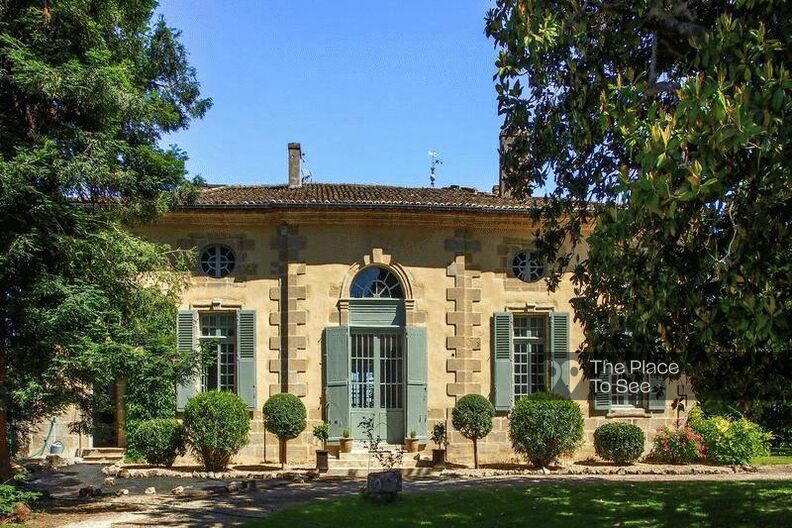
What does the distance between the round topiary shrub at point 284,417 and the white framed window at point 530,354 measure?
4.98m

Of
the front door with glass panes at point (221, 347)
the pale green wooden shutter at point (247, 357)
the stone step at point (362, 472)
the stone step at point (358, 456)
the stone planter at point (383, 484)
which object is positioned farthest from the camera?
the front door with glass panes at point (221, 347)

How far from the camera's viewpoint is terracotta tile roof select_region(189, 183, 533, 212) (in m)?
17.5

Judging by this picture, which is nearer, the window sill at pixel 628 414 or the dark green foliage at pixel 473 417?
the dark green foliage at pixel 473 417

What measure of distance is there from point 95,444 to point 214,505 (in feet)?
21.8

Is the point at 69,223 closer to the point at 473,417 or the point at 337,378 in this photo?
the point at 337,378

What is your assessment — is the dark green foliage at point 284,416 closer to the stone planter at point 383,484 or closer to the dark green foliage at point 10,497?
the stone planter at point 383,484

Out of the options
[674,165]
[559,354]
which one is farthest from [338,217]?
[674,165]

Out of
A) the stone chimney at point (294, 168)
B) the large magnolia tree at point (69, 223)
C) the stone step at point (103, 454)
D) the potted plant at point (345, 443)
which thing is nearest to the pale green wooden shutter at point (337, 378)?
the potted plant at point (345, 443)

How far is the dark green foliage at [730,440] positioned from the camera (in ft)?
56.1

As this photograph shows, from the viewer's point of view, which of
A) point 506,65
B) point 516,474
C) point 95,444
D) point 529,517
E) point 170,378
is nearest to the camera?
point 506,65

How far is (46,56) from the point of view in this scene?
1148 cm

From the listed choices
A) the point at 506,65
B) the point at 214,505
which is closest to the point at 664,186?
the point at 506,65

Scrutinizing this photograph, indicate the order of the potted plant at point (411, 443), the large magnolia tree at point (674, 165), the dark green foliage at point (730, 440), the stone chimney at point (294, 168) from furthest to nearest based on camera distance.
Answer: the stone chimney at point (294, 168) → the potted plant at point (411, 443) → the dark green foliage at point (730, 440) → the large magnolia tree at point (674, 165)

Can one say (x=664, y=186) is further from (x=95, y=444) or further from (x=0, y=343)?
(x=95, y=444)
